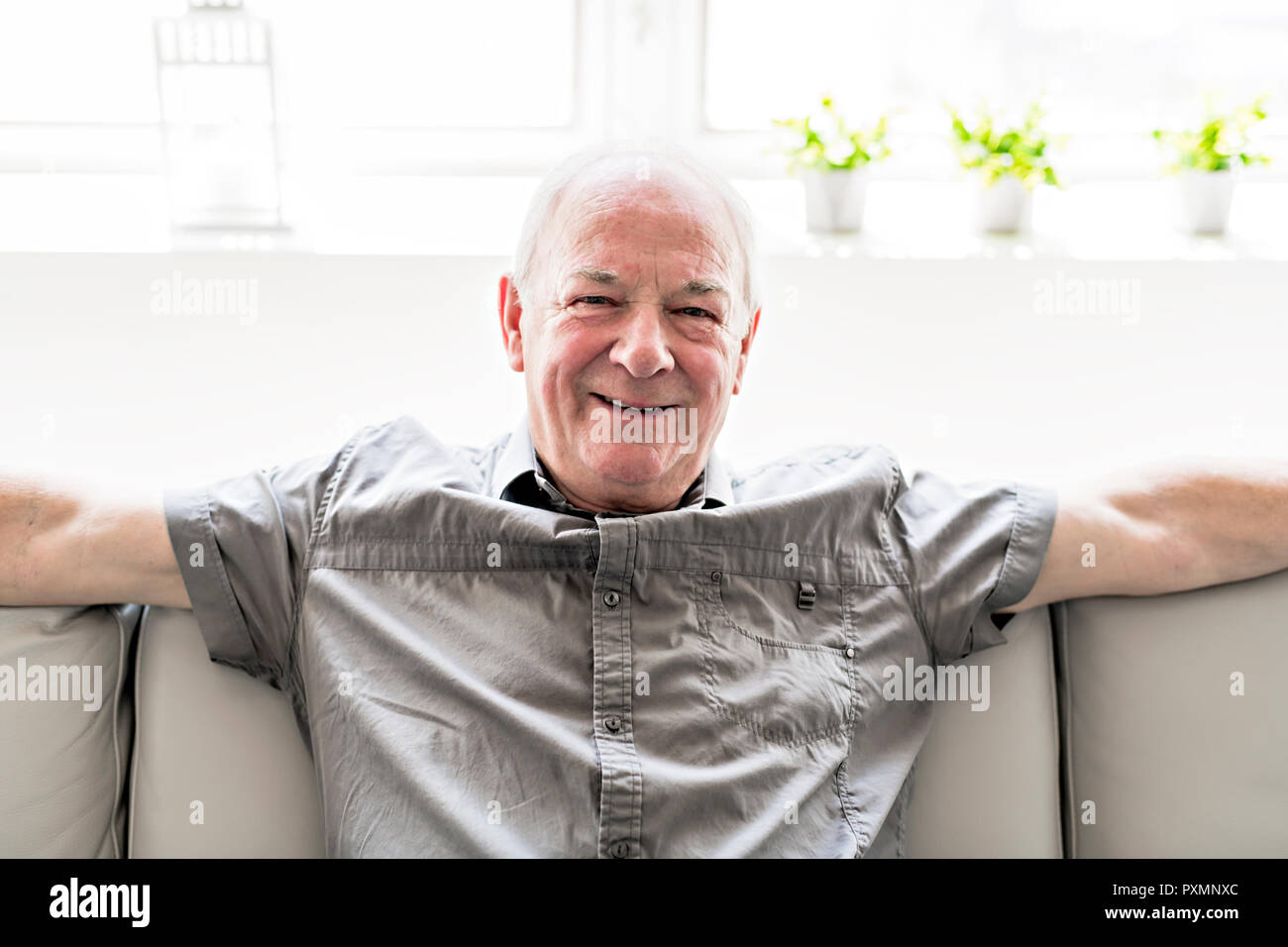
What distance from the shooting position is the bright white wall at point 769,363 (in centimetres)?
187

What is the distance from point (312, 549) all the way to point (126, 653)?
0.25m

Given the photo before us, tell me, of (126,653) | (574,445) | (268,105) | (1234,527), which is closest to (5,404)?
(268,105)

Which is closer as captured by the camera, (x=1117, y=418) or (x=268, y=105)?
(x=268, y=105)

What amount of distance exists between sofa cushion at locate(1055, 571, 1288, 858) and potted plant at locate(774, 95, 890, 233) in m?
0.85

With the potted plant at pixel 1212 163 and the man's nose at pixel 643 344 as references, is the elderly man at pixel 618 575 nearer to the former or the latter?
the man's nose at pixel 643 344

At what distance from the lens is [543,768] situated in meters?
1.19

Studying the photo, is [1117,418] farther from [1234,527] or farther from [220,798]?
[220,798]

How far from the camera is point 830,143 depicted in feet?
6.42

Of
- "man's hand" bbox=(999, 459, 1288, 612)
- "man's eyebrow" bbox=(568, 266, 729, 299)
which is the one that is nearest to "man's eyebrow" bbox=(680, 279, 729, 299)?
"man's eyebrow" bbox=(568, 266, 729, 299)

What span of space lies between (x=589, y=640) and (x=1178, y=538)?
676 mm

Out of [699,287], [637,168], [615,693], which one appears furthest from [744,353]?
[615,693]

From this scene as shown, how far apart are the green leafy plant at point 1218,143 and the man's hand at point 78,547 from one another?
1716 millimetres

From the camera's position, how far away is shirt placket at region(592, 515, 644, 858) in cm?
117

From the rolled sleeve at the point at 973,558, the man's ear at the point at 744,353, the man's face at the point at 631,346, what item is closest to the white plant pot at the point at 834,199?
the man's ear at the point at 744,353
